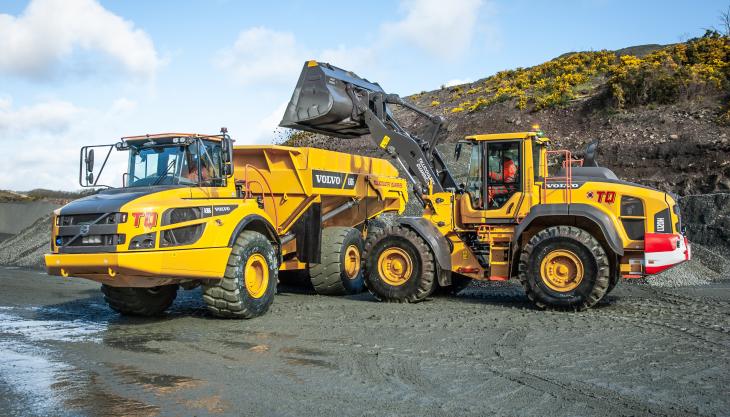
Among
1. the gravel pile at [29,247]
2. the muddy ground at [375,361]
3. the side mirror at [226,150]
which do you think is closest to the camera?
the muddy ground at [375,361]

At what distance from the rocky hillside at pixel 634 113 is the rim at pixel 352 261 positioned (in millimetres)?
10637

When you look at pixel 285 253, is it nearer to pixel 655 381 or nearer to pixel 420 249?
pixel 420 249

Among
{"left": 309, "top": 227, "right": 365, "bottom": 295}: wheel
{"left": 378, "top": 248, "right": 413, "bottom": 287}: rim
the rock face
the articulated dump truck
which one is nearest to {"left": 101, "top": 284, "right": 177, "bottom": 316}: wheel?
the articulated dump truck

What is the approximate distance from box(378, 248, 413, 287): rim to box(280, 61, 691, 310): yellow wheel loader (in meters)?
0.02

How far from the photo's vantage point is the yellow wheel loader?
358 inches

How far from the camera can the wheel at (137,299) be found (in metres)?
8.95

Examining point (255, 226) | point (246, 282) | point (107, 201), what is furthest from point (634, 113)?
point (107, 201)

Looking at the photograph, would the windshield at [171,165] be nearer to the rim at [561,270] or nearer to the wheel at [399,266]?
the wheel at [399,266]

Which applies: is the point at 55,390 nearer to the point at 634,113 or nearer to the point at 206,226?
the point at 206,226

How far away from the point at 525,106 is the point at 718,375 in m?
23.2

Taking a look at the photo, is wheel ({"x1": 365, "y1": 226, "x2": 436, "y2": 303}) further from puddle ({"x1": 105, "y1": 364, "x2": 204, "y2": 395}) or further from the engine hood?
puddle ({"x1": 105, "y1": 364, "x2": 204, "y2": 395})

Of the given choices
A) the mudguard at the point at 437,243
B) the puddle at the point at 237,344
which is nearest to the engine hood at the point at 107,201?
the puddle at the point at 237,344

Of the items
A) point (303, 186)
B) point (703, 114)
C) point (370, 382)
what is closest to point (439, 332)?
point (370, 382)

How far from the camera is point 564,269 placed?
924cm
